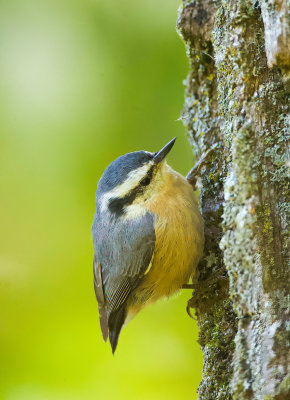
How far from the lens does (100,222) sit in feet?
8.59

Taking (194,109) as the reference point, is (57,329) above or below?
below

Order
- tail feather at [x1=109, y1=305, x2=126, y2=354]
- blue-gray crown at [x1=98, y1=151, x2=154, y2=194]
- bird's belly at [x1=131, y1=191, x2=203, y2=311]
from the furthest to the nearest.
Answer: tail feather at [x1=109, y1=305, x2=126, y2=354] < blue-gray crown at [x1=98, y1=151, x2=154, y2=194] < bird's belly at [x1=131, y1=191, x2=203, y2=311]

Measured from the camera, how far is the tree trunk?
5.02 ft

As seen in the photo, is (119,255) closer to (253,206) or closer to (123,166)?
(123,166)

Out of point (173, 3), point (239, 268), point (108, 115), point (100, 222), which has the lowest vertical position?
point (239, 268)

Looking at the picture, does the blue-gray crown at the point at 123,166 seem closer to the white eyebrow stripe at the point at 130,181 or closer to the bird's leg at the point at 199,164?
the white eyebrow stripe at the point at 130,181

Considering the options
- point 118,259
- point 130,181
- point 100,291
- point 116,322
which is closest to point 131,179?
point 130,181

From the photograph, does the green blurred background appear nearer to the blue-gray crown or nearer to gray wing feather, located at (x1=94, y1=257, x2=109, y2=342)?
gray wing feather, located at (x1=94, y1=257, x2=109, y2=342)

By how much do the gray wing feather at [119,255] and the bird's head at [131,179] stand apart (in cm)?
10

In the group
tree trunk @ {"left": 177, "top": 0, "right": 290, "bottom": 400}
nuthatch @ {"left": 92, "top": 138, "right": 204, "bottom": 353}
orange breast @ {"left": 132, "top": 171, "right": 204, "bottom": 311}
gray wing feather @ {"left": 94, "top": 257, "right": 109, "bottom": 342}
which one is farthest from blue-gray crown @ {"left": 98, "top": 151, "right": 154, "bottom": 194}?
tree trunk @ {"left": 177, "top": 0, "right": 290, "bottom": 400}

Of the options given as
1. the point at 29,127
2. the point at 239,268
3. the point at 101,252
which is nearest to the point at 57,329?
the point at 101,252

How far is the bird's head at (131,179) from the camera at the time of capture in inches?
96.7

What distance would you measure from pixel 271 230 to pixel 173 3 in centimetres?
194

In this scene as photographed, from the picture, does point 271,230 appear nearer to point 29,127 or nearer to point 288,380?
point 288,380
